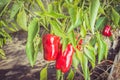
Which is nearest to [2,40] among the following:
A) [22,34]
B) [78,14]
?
[78,14]

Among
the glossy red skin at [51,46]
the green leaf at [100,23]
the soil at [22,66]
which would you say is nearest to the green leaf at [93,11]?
the glossy red skin at [51,46]

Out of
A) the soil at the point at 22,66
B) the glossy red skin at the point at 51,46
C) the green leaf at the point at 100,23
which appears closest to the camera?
the glossy red skin at the point at 51,46

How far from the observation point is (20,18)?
921 millimetres

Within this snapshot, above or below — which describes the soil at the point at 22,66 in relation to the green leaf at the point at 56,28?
below

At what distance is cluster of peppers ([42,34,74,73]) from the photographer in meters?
0.94

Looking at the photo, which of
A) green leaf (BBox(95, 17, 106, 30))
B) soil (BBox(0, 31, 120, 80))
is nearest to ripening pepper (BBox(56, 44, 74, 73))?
green leaf (BBox(95, 17, 106, 30))

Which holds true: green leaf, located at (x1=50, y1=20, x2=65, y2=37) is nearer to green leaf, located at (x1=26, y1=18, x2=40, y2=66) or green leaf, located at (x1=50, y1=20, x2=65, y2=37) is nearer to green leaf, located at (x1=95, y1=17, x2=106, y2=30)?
green leaf, located at (x1=26, y1=18, x2=40, y2=66)

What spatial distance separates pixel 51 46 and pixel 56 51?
0.04m

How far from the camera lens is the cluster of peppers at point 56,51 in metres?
0.94

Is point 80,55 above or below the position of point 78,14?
below

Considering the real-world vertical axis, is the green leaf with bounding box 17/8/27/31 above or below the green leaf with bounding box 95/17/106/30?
above

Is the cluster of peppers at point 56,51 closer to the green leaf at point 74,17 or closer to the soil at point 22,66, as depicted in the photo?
the green leaf at point 74,17

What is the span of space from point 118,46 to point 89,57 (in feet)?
7.27

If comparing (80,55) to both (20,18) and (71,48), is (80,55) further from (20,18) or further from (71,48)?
(20,18)
